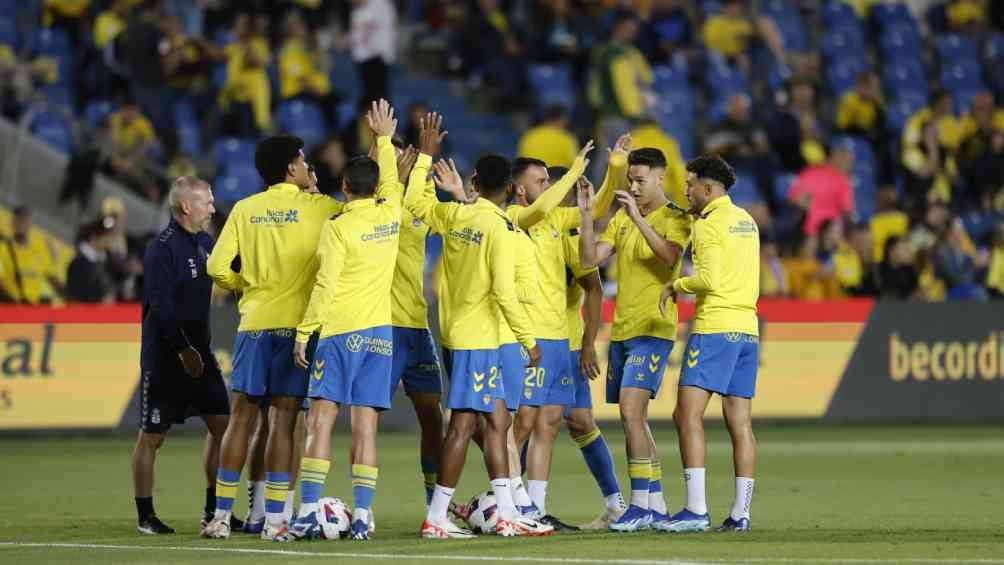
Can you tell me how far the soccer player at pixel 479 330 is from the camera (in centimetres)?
1166

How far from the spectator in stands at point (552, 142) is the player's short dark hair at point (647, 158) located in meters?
11.7

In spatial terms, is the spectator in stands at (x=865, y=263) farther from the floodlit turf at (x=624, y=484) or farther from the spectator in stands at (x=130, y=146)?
the spectator in stands at (x=130, y=146)

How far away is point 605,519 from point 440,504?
1525 millimetres

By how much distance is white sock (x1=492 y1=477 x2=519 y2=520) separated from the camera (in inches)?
462

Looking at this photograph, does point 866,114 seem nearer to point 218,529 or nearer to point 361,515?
point 361,515

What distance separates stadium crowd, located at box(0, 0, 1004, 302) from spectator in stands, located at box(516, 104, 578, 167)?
0.11 feet

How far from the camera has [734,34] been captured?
29.7 meters

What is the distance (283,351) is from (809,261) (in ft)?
44.2

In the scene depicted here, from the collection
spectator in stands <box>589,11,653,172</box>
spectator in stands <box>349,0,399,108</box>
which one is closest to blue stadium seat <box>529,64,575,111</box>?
spectator in stands <box>589,11,653,172</box>

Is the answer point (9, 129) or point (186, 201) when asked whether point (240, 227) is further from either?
point (9, 129)

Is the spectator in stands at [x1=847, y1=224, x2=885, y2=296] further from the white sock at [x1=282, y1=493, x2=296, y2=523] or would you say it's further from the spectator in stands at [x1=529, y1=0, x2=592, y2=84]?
the white sock at [x1=282, y1=493, x2=296, y2=523]

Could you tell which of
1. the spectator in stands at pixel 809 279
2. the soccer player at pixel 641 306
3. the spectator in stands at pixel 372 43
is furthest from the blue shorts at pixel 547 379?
the spectator in stands at pixel 372 43

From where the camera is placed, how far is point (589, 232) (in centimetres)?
1268

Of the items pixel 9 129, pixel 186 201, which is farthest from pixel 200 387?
pixel 9 129
